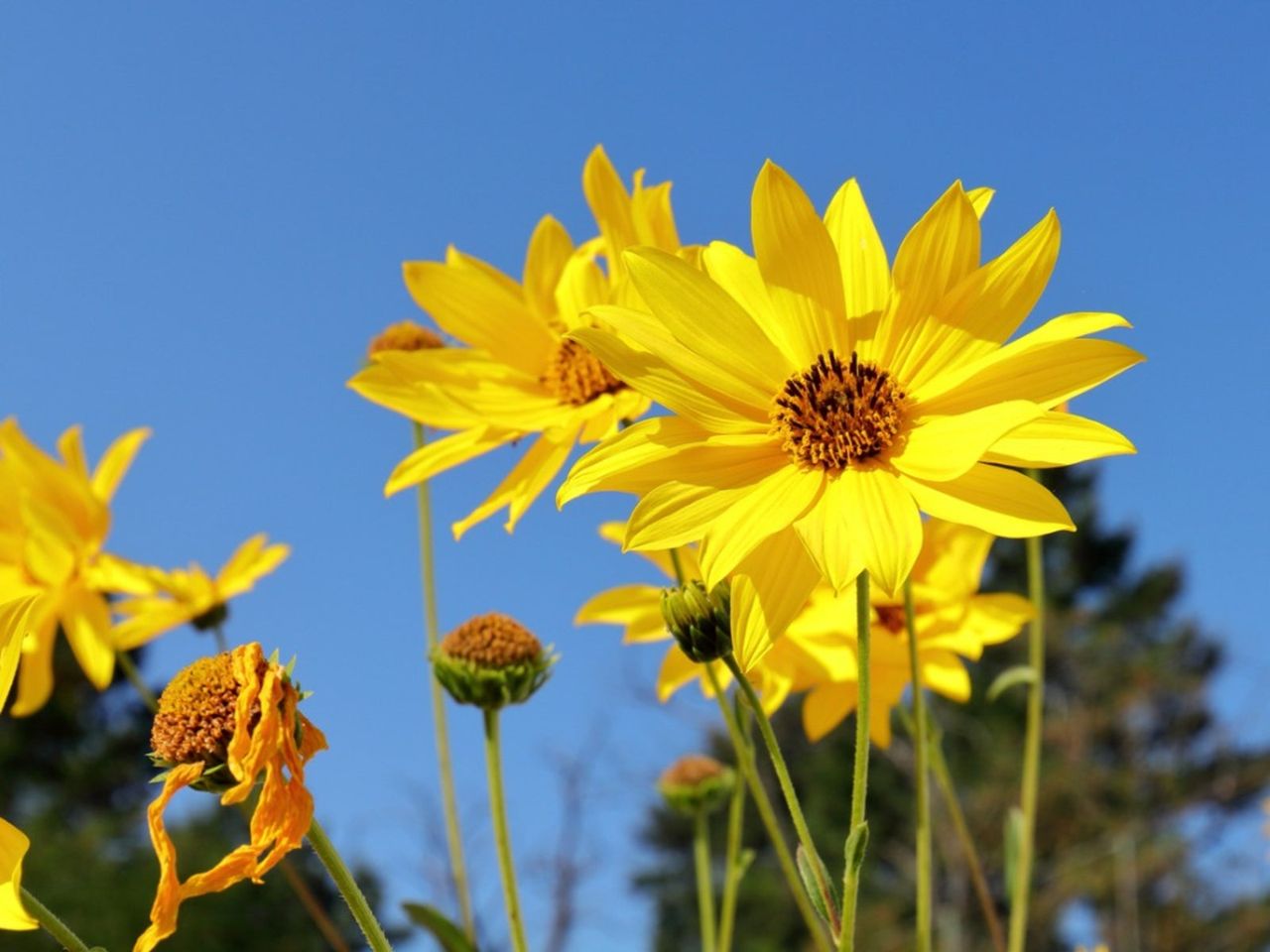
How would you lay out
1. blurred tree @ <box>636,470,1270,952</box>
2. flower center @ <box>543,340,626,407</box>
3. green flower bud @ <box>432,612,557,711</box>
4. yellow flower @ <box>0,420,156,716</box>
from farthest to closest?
blurred tree @ <box>636,470,1270,952</box> → yellow flower @ <box>0,420,156,716</box> → flower center @ <box>543,340,626,407</box> → green flower bud @ <box>432,612,557,711</box>

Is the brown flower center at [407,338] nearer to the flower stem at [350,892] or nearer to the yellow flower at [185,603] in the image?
the yellow flower at [185,603]

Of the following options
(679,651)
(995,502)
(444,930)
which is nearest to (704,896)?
(679,651)

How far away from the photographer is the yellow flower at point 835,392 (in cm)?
79

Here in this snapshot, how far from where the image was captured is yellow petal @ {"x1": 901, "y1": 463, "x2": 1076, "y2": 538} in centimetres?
76

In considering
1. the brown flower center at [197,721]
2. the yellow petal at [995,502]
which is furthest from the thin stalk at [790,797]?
the brown flower center at [197,721]

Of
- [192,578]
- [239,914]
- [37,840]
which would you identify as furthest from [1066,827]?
[192,578]

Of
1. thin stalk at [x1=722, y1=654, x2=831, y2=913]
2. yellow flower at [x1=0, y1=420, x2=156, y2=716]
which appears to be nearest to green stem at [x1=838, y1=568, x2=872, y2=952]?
thin stalk at [x1=722, y1=654, x2=831, y2=913]

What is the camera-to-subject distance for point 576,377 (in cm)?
127

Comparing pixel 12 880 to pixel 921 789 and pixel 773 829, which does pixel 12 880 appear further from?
pixel 921 789

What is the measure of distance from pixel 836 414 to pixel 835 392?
2 cm

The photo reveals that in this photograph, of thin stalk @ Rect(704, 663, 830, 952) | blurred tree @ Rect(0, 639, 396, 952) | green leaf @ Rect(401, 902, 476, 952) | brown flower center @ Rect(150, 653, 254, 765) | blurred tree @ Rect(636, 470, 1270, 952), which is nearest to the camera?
brown flower center @ Rect(150, 653, 254, 765)

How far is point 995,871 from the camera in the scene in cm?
1538

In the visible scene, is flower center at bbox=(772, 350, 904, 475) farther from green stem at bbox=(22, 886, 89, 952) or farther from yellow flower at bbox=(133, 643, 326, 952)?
green stem at bbox=(22, 886, 89, 952)

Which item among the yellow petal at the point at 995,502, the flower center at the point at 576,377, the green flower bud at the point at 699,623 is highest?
the flower center at the point at 576,377
